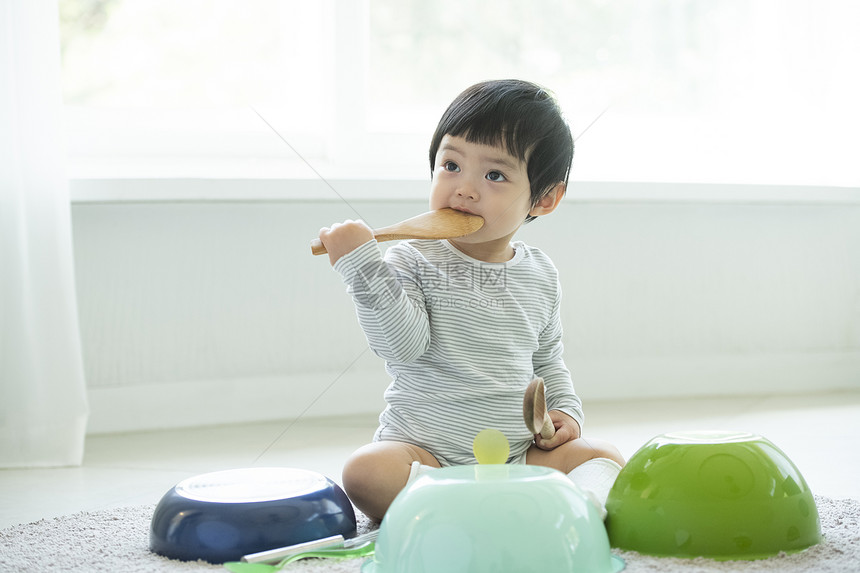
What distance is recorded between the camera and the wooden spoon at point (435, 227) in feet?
2.84

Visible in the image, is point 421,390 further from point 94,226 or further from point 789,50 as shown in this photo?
point 789,50

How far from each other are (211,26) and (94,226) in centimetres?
48

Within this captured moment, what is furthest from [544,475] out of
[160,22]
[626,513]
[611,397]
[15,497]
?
[160,22]

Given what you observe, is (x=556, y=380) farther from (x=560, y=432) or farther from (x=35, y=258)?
(x=35, y=258)

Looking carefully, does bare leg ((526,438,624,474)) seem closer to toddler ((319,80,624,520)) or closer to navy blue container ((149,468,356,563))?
toddler ((319,80,624,520))

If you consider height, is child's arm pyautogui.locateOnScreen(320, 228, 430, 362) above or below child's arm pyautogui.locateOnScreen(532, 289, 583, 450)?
above

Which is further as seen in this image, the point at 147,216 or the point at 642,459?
the point at 147,216

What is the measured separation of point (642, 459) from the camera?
749mm

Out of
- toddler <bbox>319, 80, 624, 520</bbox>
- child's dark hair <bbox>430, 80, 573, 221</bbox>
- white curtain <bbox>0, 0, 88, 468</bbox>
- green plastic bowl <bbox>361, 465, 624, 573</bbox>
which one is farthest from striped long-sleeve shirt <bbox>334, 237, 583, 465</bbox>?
white curtain <bbox>0, 0, 88, 468</bbox>

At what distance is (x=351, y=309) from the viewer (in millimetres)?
1529

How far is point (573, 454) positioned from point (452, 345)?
0.55 feet

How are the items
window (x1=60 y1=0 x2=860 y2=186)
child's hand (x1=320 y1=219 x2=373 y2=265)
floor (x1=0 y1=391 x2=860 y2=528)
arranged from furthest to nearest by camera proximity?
window (x1=60 y1=0 x2=860 y2=186)
floor (x1=0 y1=391 x2=860 y2=528)
child's hand (x1=320 y1=219 x2=373 y2=265)

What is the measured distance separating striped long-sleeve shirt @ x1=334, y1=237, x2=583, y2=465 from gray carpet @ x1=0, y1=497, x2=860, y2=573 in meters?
0.12

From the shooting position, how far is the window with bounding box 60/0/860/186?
1.61m
